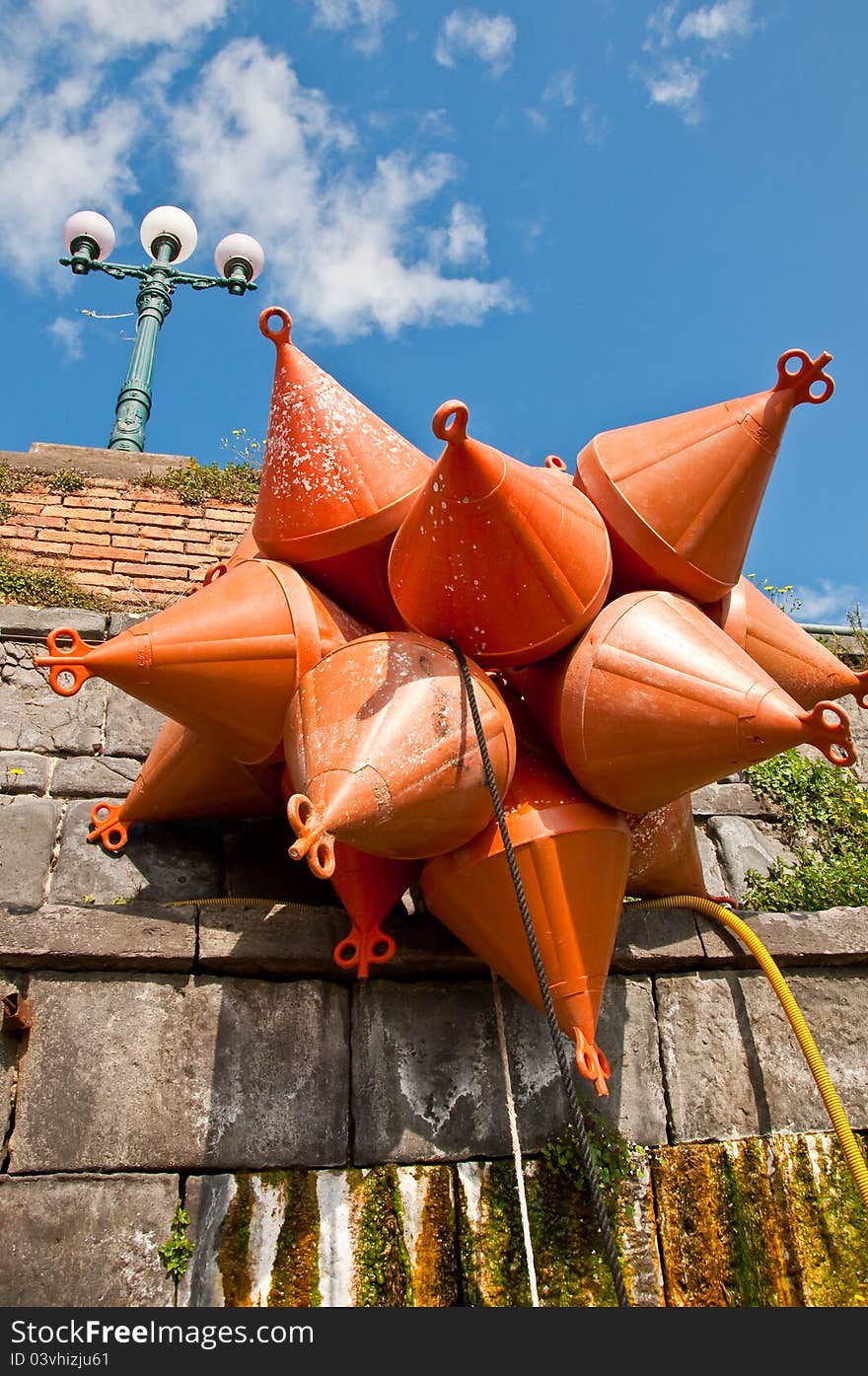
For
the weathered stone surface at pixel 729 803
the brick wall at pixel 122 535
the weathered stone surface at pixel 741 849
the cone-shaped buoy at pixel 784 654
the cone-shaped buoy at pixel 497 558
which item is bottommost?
the cone-shaped buoy at pixel 497 558

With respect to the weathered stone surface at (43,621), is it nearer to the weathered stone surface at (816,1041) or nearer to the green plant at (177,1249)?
the green plant at (177,1249)

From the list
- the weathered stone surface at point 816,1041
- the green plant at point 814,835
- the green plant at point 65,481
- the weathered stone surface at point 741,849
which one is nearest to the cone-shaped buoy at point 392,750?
the weathered stone surface at point 816,1041

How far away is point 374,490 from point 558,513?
51 centimetres

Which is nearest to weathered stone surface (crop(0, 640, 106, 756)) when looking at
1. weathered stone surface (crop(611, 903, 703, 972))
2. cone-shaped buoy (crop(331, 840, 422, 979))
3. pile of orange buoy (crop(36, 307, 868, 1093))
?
pile of orange buoy (crop(36, 307, 868, 1093))

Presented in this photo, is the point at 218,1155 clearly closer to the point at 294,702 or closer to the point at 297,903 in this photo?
the point at 297,903

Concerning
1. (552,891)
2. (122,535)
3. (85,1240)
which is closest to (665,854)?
(552,891)

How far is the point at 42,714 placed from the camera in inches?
144

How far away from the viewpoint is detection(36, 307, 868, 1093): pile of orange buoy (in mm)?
2186

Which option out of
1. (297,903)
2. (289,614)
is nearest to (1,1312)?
(297,903)

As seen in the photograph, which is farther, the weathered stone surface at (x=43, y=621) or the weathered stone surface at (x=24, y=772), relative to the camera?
the weathered stone surface at (x=43, y=621)

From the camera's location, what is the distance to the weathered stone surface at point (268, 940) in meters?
2.66

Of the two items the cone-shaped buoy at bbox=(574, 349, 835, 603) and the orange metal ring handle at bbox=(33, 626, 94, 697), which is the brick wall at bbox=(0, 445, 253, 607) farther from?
the cone-shaped buoy at bbox=(574, 349, 835, 603)

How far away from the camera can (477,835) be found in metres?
2.37

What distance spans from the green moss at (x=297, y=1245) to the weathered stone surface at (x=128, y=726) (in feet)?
5.36
